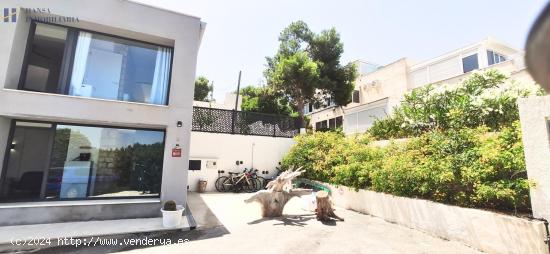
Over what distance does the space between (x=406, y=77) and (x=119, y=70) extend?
67.6 ft

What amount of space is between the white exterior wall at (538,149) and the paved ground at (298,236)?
1.66 metres

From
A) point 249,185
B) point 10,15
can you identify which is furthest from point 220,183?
point 10,15

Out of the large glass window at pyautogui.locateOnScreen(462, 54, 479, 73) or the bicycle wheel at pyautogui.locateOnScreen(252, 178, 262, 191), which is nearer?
the bicycle wheel at pyautogui.locateOnScreen(252, 178, 262, 191)

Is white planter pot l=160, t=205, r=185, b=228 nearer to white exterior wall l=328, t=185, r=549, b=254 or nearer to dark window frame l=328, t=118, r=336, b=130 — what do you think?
white exterior wall l=328, t=185, r=549, b=254

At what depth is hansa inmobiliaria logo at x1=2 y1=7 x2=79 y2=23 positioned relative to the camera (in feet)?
23.7

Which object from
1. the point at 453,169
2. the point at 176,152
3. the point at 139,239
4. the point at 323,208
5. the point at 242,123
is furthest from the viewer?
the point at 242,123

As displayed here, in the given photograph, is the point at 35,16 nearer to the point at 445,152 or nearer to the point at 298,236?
the point at 298,236

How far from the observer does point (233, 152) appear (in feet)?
47.0

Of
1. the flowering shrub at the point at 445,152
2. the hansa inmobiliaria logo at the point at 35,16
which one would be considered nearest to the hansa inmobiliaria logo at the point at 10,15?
the hansa inmobiliaria logo at the point at 35,16

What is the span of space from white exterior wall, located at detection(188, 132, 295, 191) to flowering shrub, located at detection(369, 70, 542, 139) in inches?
223

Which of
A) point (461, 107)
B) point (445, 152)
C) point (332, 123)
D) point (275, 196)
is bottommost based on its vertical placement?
point (275, 196)

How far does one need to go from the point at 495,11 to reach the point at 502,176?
6.05 meters

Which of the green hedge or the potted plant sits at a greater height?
the green hedge

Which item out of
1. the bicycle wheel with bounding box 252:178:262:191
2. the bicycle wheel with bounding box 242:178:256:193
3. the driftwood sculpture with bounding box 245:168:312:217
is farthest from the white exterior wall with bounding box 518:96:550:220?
the bicycle wheel with bounding box 252:178:262:191
